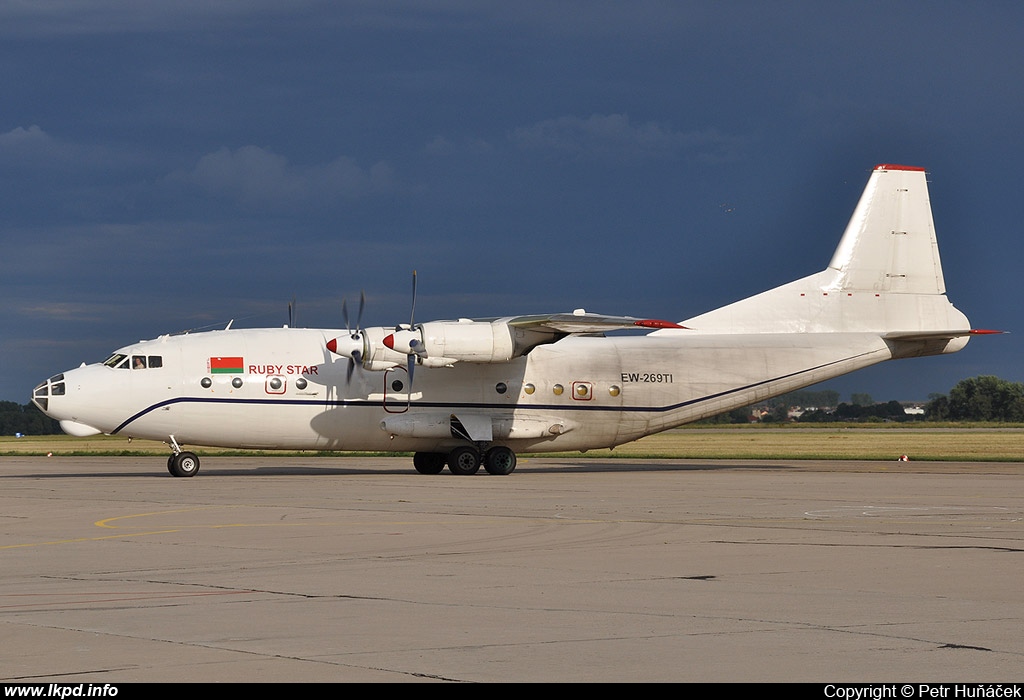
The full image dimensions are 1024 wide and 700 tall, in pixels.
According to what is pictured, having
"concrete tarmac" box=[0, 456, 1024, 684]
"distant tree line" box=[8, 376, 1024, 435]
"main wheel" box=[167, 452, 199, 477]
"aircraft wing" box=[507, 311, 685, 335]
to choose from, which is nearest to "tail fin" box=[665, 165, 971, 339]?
"aircraft wing" box=[507, 311, 685, 335]

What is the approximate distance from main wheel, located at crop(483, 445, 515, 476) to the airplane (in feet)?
0.18

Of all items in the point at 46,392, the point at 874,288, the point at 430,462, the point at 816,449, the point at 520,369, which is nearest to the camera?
the point at 46,392

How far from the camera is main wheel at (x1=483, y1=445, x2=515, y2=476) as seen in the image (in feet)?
115

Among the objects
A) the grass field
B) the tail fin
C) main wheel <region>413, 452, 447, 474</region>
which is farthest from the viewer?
the grass field

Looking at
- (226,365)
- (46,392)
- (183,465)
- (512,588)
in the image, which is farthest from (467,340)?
(512,588)

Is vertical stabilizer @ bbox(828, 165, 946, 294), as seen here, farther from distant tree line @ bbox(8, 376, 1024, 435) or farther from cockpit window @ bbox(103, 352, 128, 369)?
distant tree line @ bbox(8, 376, 1024, 435)

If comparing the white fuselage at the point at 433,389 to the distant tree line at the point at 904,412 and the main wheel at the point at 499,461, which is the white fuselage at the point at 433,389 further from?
the distant tree line at the point at 904,412

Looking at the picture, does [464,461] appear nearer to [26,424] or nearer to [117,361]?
[117,361]

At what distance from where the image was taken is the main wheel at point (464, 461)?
114ft

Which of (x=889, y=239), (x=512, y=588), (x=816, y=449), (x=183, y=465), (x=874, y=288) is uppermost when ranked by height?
(x=889, y=239)

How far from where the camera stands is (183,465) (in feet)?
109

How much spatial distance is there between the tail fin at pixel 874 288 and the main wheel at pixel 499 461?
26.2ft

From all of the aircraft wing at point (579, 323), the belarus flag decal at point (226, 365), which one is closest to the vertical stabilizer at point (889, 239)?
the aircraft wing at point (579, 323)

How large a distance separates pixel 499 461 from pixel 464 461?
1.04 m
